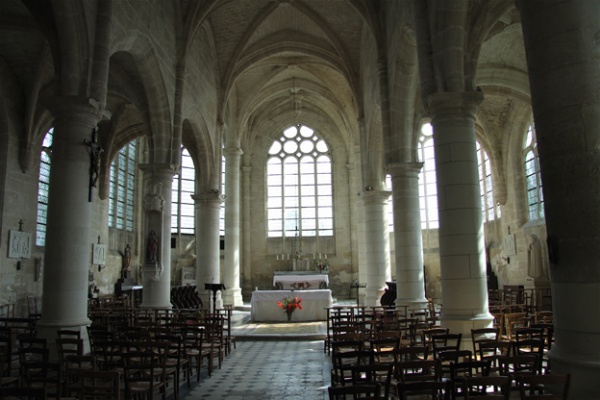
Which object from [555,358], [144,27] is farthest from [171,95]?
[555,358]

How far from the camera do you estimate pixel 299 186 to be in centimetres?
3078

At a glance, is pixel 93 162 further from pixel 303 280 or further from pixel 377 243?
pixel 303 280

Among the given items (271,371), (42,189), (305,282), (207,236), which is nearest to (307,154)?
(305,282)

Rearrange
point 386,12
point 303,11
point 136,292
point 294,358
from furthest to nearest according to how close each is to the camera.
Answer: point 136,292 < point 303,11 < point 386,12 < point 294,358

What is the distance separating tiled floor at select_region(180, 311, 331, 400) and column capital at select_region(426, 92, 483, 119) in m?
5.29

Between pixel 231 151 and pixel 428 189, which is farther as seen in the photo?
pixel 428 189

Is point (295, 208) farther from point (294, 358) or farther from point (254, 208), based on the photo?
point (294, 358)

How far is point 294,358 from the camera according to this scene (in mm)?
10602

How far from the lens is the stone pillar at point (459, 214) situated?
892cm

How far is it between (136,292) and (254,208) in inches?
381

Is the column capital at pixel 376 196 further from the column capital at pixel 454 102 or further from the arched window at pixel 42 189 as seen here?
the arched window at pixel 42 189

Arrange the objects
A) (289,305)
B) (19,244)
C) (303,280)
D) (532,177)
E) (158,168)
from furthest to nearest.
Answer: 1. (303,280)
2. (532,177)
3. (289,305)
4. (19,244)
5. (158,168)

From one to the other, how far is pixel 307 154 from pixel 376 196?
12621 millimetres

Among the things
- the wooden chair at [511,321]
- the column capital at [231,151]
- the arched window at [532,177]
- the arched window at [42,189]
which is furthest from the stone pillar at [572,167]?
the column capital at [231,151]
